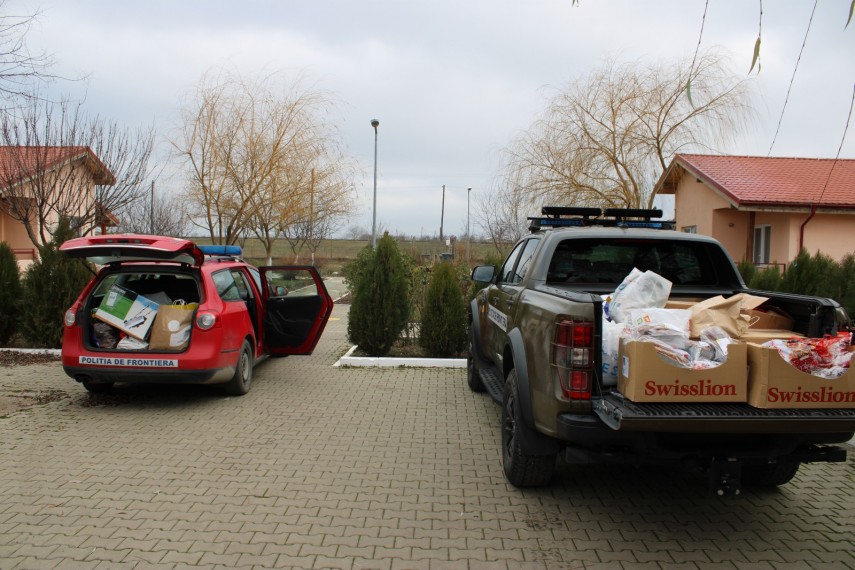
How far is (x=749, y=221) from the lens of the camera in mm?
19688

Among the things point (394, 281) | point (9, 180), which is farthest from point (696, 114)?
point (9, 180)

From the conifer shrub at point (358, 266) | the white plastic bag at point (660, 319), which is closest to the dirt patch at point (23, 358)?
the conifer shrub at point (358, 266)

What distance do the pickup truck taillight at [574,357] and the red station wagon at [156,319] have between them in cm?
426

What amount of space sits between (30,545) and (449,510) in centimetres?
253

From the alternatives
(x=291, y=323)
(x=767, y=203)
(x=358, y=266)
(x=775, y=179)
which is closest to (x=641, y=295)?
(x=291, y=323)

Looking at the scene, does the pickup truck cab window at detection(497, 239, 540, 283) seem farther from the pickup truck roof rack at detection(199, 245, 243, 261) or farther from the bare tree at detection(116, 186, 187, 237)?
the bare tree at detection(116, 186, 187, 237)

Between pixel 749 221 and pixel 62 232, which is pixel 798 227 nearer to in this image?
pixel 749 221

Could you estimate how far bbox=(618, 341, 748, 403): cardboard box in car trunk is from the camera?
3385 millimetres

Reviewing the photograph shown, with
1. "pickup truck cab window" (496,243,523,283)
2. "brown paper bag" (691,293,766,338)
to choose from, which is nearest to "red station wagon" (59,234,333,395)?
"pickup truck cab window" (496,243,523,283)

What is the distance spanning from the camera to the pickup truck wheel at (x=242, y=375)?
7.24 meters

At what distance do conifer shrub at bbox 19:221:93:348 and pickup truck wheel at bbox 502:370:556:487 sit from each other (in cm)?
794

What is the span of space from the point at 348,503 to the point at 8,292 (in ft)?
28.5

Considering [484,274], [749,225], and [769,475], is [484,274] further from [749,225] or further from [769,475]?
[749,225]

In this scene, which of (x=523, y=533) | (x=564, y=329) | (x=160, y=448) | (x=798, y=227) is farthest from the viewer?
(x=798, y=227)
